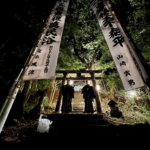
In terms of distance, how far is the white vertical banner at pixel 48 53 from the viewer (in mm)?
3691

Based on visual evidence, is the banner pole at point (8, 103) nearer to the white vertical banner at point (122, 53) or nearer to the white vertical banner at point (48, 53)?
the white vertical banner at point (48, 53)

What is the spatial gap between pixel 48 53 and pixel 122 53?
312cm

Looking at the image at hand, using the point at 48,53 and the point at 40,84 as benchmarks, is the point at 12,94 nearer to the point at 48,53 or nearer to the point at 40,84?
the point at 48,53

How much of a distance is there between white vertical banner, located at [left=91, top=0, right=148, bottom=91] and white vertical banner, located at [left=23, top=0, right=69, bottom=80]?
241 centimetres

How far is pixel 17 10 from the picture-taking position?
7207 mm

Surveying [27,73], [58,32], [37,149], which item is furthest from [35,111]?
[58,32]

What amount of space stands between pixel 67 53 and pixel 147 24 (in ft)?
29.3

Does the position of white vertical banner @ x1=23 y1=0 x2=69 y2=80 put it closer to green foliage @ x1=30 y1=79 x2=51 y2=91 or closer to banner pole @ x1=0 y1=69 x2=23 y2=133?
banner pole @ x1=0 y1=69 x2=23 y2=133

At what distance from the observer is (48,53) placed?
4.20 meters

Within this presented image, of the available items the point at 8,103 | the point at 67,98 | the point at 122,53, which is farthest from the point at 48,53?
the point at 67,98

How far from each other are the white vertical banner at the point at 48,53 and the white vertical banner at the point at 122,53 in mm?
2409

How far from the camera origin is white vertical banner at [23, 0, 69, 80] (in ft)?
12.1

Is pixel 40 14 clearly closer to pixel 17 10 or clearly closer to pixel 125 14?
pixel 17 10

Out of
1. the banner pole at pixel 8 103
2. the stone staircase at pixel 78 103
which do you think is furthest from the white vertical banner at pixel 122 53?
the stone staircase at pixel 78 103
